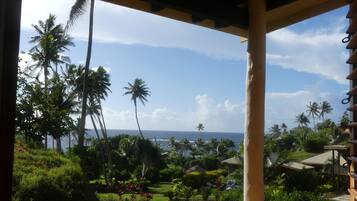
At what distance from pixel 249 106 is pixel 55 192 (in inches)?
344

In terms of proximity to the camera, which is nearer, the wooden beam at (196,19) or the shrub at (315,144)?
the wooden beam at (196,19)

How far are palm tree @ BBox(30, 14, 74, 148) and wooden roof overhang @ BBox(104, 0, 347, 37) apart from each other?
952 inches

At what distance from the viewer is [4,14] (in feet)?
2.58

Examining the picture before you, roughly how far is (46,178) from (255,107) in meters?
8.79

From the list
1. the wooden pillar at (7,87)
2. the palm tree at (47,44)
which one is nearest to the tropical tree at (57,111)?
the palm tree at (47,44)

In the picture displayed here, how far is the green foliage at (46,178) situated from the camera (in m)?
9.36

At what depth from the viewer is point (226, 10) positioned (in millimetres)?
2221

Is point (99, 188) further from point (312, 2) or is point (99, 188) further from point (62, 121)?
point (312, 2)

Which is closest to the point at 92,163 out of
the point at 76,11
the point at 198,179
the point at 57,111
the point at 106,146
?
the point at 106,146

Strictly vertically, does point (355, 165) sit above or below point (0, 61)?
below

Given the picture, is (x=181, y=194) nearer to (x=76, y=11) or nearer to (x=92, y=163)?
(x=76, y=11)

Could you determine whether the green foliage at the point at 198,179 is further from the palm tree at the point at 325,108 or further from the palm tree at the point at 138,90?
the palm tree at the point at 325,108

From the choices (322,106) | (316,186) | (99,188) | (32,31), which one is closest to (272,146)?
(316,186)

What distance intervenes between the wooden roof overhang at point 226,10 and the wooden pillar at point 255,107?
0.09 meters
